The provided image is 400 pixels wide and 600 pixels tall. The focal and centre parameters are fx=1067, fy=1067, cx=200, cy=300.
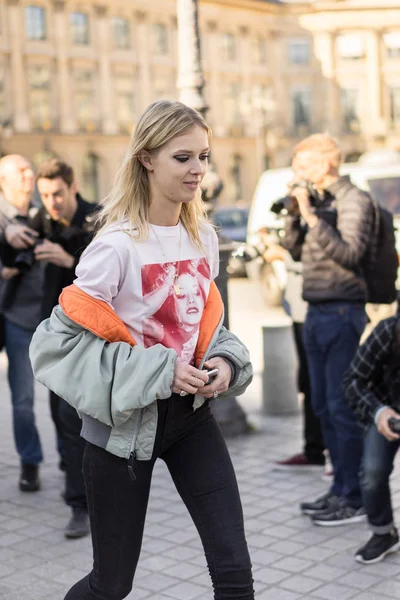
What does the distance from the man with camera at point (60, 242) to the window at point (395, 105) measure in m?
64.2

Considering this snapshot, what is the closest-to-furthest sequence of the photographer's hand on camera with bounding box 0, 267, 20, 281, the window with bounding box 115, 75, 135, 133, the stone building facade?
the photographer's hand on camera with bounding box 0, 267, 20, 281 → the stone building facade → the window with bounding box 115, 75, 135, 133

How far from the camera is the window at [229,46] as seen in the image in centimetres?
6216

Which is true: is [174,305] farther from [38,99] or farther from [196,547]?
[38,99]

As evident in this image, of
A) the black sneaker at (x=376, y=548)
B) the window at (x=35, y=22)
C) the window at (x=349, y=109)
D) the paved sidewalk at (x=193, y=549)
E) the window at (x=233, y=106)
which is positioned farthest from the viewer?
the window at (x=349, y=109)

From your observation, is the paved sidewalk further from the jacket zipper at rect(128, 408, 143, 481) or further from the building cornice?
the building cornice

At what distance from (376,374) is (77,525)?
165 centimetres

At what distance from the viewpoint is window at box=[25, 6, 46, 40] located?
51.0 metres

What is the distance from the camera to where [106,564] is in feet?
9.95

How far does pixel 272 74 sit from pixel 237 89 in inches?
183

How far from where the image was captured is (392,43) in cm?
6838

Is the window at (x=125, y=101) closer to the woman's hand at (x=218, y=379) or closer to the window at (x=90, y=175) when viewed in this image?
the window at (x=90, y=175)

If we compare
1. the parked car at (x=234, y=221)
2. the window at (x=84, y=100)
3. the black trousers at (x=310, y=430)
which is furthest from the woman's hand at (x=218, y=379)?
the window at (x=84, y=100)

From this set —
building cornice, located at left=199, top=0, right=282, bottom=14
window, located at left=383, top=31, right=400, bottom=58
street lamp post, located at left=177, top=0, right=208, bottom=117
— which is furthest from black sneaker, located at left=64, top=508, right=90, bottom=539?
window, located at left=383, top=31, right=400, bottom=58

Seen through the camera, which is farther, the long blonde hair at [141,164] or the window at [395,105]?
the window at [395,105]
